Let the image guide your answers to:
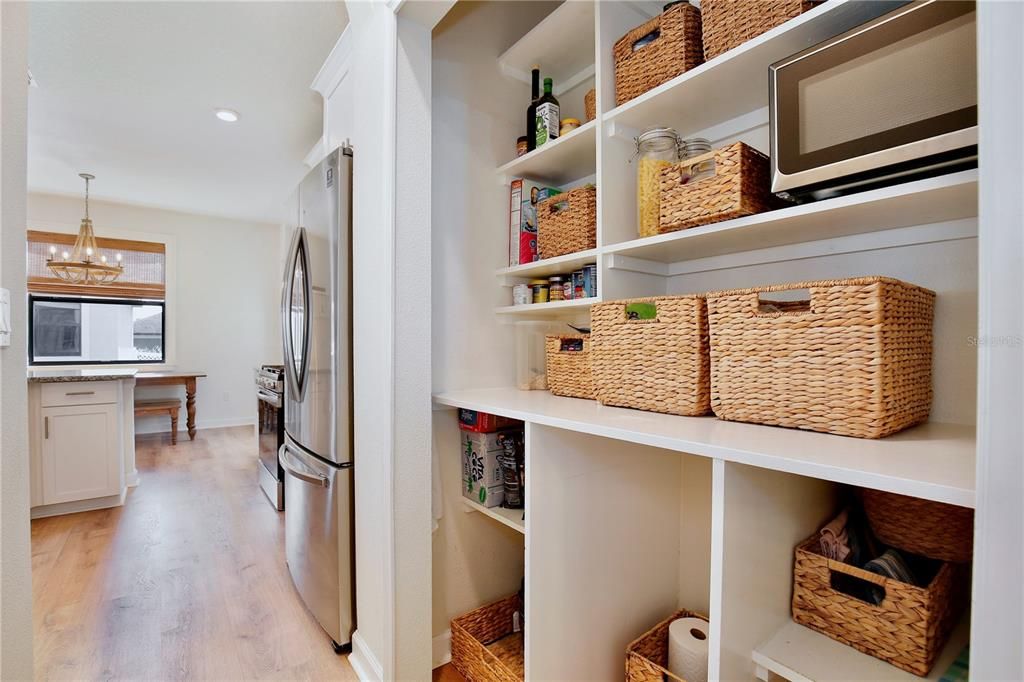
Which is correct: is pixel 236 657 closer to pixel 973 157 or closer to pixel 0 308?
pixel 0 308

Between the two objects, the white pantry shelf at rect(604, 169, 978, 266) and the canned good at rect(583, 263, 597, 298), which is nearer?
the white pantry shelf at rect(604, 169, 978, 266)

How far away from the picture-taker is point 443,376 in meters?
1.68

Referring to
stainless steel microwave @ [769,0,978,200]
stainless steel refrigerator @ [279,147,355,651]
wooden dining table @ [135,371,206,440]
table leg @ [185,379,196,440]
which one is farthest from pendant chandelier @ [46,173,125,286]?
stainless steel microwave @ [769,0,978,200]

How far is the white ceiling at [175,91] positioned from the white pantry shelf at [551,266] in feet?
4.66

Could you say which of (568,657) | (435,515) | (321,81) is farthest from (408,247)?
(321,81)

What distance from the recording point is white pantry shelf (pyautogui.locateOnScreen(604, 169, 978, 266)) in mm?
A: 819

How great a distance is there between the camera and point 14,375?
1.16 m

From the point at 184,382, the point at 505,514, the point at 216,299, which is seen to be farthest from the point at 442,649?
the point at 216,299

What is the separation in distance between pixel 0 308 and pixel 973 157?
1.90 metres

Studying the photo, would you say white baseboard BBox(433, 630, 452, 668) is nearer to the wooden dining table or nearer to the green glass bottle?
the green glass bottle

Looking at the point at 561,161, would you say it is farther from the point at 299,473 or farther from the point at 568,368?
the point at 299,473

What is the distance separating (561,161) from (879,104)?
1.01 m

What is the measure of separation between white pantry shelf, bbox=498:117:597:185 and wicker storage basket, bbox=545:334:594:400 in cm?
62

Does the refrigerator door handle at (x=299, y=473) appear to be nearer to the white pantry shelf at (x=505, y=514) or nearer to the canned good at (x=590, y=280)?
the white pantry shelf at (x=505, y=514)
